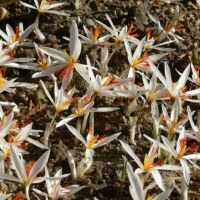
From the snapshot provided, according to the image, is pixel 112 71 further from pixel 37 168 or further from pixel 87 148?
pixel 37 168

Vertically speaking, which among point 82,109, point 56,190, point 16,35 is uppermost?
point 16,35

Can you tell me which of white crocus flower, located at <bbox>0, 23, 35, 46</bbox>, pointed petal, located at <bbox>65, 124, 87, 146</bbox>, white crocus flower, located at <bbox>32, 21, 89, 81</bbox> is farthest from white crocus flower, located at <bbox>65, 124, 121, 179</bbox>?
white crocus flower, located at <bbox>0, 23, 35, 46</bbox>

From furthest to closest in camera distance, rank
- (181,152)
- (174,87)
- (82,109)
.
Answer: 1. (174,87)
2. (82,109)
3. (181,152)

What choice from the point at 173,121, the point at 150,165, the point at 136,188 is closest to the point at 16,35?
the point at 173,121

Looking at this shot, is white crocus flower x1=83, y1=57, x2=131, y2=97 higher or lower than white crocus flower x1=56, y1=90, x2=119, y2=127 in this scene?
higher

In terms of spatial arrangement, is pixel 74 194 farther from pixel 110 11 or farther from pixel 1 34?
pixel 110 11

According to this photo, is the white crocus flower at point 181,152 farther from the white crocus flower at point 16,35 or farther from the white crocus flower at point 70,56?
the white crocus flower at point 16,35

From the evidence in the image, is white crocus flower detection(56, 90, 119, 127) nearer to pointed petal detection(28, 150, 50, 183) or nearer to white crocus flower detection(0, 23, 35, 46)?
pointed petal detection(28, 150, 50, 183)

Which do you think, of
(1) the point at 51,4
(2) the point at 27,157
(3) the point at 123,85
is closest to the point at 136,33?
(1) the point at 51,4

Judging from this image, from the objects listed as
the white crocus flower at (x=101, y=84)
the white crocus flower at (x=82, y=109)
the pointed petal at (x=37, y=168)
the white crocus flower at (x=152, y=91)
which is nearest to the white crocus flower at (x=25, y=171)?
the pointed petal at (x=37, y=168)
